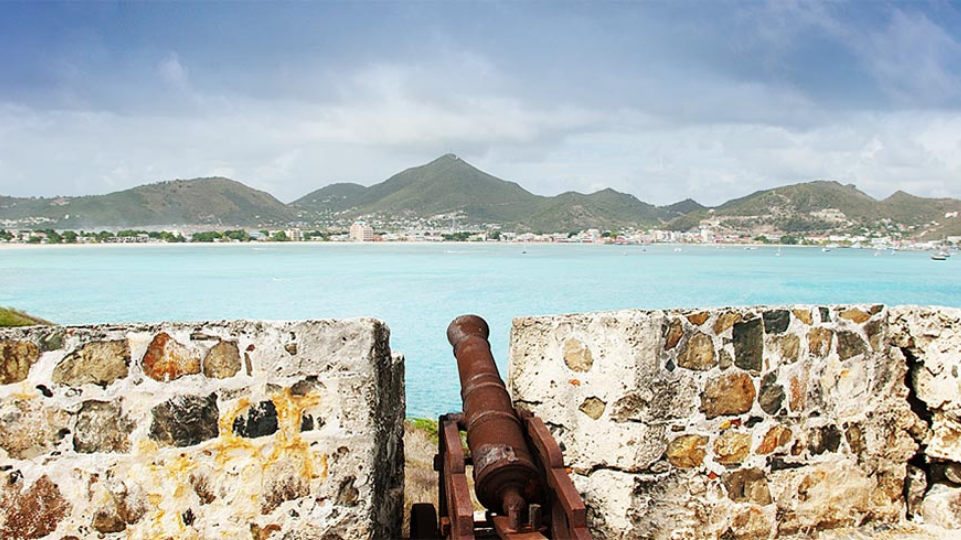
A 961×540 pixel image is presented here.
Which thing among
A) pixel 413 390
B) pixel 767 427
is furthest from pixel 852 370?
pixel 413 390

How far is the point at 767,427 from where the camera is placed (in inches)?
139

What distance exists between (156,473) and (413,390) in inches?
781

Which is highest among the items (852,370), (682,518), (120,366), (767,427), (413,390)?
(120,366)

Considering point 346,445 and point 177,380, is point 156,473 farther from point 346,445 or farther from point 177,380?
point 346,445

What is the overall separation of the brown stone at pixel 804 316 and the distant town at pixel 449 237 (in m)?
121

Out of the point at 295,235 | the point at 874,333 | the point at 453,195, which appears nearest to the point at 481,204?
the point at 453,195

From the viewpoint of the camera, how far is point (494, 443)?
2.82 m

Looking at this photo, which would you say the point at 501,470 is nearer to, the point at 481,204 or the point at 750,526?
the point at 750,526

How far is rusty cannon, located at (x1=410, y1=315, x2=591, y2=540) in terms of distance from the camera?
2756 millimetres

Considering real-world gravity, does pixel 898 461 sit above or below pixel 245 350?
below

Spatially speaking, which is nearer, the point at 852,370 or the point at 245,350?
the point at 245,350

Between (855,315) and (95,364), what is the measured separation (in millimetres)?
3539

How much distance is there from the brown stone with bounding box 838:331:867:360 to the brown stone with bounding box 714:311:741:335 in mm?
654

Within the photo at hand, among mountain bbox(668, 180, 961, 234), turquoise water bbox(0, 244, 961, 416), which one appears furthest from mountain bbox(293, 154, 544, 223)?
turquoise water bbox(0, 244, 961, 416)
